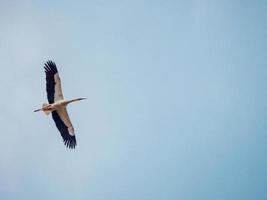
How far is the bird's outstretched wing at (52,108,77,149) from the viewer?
63.5 meters

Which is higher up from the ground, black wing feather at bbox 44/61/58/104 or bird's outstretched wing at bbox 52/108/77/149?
black wing feather at bbox 44/61/58/104

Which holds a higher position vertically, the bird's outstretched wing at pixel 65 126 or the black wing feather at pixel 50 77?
the black wing feather at pixel 50 77

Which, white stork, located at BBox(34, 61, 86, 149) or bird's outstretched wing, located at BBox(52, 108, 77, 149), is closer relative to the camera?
white stork, located at BBox(34, 61, 86, 149)

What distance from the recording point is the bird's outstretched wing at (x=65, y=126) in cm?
6350

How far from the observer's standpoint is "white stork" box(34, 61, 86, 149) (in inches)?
2445

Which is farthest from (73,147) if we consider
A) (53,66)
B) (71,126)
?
(53,66)

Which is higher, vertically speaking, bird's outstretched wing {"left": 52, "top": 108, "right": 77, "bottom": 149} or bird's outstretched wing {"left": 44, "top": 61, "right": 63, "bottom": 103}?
bird's outstretched wing {"left": 44, "top": 61, "right": 63, "bottom": 103}

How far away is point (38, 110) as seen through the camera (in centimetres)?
6241

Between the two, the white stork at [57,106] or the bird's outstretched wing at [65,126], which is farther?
the bird's outstretched wing at [65,126]

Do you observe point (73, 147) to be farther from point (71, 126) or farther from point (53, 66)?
point (53, 66)

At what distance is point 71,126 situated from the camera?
2520 inches

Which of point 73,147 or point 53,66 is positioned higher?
point 53,66

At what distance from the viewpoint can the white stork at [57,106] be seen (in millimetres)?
62094

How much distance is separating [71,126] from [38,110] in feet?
9.69
